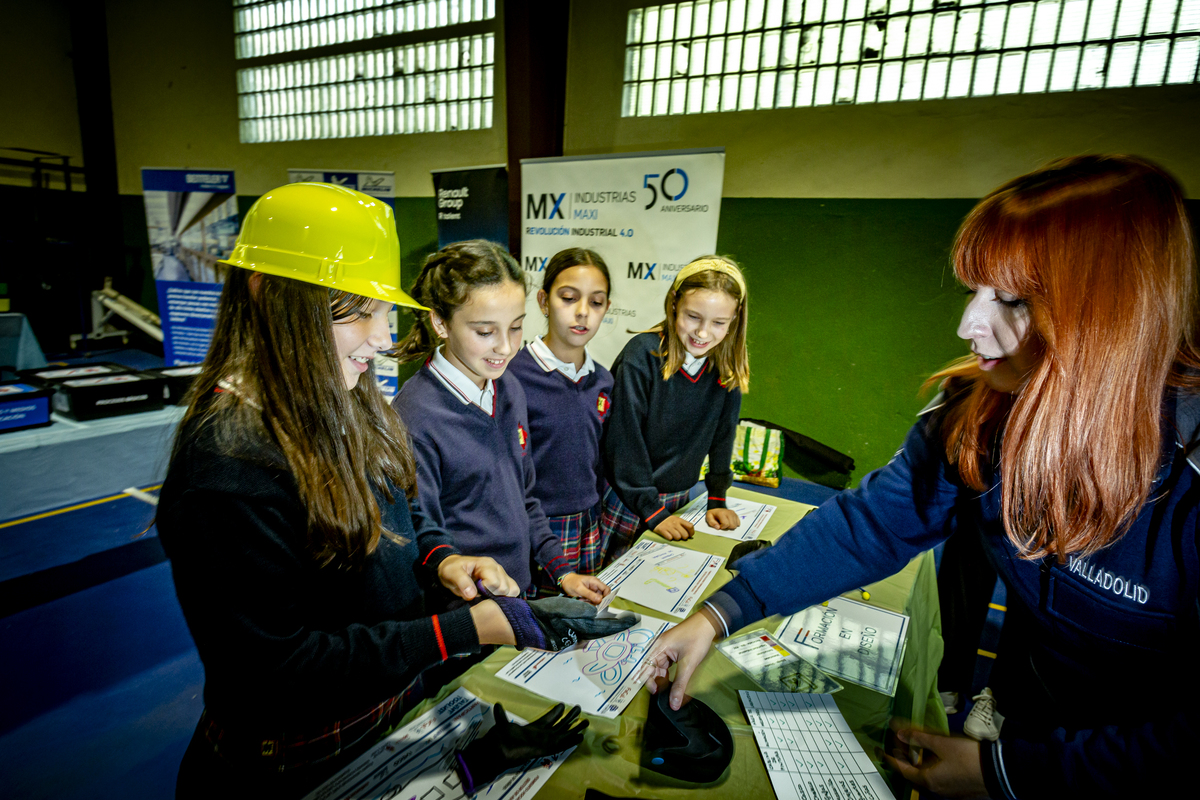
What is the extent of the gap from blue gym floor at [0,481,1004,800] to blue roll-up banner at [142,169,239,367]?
156cm

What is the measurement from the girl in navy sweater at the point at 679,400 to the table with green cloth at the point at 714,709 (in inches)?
25.7

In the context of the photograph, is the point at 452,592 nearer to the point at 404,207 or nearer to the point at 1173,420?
the point at 1173,420

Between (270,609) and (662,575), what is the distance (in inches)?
39.5

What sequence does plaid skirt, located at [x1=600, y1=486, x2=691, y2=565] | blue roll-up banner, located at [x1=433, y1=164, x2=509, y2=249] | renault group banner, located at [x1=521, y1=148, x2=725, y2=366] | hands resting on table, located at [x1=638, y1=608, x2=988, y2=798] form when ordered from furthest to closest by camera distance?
blue roll-up banner, located at [x1=433, y1=164, x2=509, y2=249] < renault group banner, located at [x1=521, y1=148, x2=725, y2=366] < plaid skirt, located at [x1=600, y1=486, x2=691, y2=565] < hands resting on table, located at [x1=638, y1=608, x2=988, y2=798]

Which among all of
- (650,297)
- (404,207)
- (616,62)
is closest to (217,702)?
(650,297)

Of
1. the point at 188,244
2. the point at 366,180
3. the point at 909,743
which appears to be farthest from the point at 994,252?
the point at 188,244

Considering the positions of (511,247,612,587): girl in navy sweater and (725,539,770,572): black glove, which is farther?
(511,247,612,587): girl in navy sweater

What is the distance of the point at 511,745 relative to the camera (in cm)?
84

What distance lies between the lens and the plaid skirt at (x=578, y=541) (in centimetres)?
188

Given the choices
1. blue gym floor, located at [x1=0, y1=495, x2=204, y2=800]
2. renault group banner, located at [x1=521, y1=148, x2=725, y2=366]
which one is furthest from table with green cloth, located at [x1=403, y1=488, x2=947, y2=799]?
renault group banner, located at [x1=521, y1=148, x2=725, y2=366]

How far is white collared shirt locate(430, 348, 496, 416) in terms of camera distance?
1484mm

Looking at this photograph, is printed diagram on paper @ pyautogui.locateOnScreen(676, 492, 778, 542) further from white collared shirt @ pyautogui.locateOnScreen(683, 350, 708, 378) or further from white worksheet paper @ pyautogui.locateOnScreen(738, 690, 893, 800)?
white worksheet paper @ pyautogui.locateOnScreen(738, 690, 893, 800)

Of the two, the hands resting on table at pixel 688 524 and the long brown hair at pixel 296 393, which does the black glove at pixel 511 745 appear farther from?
the hands resting on table at pixel 688 524

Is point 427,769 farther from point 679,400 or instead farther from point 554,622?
point 679,400
